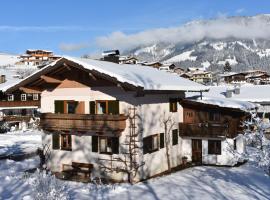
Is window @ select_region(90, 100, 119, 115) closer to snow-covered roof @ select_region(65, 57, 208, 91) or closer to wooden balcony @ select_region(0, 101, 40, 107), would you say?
snow-covered roof @ select_region(65, 57, 208, 91)

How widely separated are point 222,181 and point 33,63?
487 feet

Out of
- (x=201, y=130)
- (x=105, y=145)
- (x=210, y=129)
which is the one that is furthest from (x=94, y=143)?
(x=210, y=129)

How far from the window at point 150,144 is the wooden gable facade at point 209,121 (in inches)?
149

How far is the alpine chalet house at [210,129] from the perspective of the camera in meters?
27.7

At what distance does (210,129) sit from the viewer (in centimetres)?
2805

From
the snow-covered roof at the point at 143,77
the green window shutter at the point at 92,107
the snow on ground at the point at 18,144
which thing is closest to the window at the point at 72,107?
the green window shutter at the point at 92,107

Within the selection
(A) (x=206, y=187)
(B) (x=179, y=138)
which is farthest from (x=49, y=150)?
(A) (x=206, y=187)

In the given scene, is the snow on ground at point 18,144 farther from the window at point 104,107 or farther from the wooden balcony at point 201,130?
the wooden balcony at point 201,130

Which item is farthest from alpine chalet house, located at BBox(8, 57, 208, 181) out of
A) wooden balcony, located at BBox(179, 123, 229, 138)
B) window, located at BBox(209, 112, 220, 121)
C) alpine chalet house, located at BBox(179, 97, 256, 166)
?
window, located at BBox(209, 112, 220, 121)

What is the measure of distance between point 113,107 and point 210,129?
7.79 meters

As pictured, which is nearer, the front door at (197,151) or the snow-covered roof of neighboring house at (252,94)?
the front door at (197,151)

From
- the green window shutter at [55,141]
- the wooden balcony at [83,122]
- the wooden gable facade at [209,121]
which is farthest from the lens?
the wooden gable facade at [209,121]

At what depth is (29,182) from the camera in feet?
72.4

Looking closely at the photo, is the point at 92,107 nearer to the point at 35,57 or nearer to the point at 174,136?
the point at 174,136
